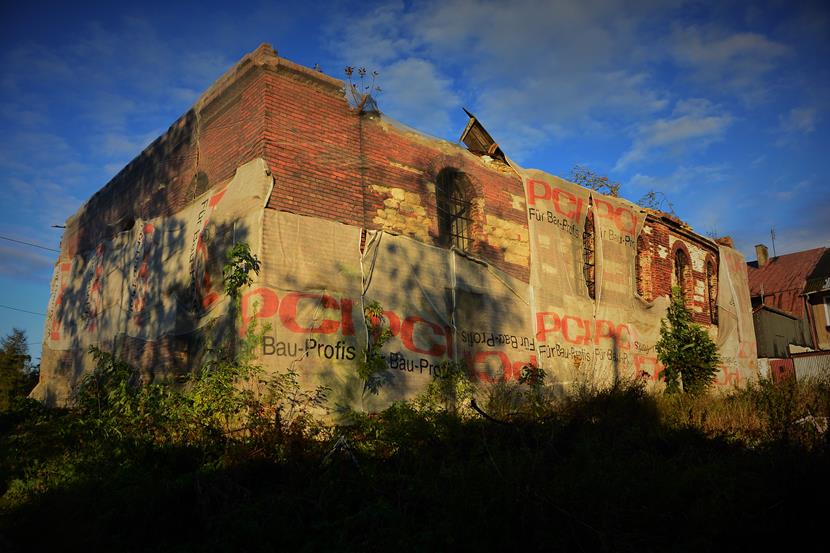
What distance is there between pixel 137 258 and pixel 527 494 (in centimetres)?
856

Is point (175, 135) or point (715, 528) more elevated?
point (175, 135)

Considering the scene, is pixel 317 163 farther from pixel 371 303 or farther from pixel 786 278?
pixel 786 278

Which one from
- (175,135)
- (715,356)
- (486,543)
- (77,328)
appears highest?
(175,135)

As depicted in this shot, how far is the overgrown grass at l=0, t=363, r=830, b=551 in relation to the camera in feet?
13.1

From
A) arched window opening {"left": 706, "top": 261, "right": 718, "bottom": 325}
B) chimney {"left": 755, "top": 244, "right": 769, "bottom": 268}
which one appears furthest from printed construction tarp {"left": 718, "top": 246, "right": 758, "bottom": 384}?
chimney {"left": 755, "top": 244, "right": 769, "bottom": 268}

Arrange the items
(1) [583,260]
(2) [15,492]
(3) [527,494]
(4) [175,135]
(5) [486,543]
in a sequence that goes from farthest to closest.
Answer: (1) [583,260] < (4) [175,135] < (2) [15,492] < (3) [527,494] < (5) [486,543]

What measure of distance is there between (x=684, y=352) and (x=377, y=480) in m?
10.3

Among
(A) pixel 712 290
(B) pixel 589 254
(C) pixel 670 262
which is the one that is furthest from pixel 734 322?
(B) pixel 589 254

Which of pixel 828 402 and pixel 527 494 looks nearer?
pixel 527 494

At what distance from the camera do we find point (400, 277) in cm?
863

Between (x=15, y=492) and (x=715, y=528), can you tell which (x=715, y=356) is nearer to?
(x=715, y=528)

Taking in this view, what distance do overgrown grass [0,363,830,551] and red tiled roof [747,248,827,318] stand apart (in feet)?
69.1

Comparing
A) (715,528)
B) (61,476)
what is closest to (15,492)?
(61,476)

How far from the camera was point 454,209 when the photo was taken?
33.9 ft
